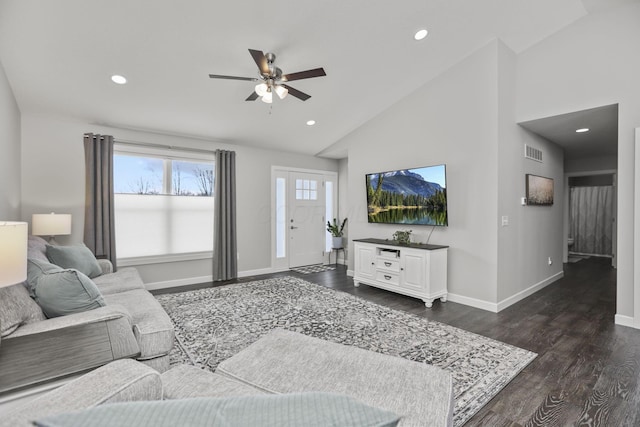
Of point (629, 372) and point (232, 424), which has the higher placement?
point (232, 424)

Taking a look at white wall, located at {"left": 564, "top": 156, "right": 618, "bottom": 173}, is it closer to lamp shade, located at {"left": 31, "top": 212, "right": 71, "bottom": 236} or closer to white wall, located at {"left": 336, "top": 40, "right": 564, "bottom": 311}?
white wall, located at {"left": 336, "top": 40, "right": 564, "bottom": 311}

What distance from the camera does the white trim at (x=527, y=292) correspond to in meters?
3.73

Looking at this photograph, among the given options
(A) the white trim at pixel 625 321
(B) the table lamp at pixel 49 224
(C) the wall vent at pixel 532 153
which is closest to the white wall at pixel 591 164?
(C) the wall vent at pixel 532 153

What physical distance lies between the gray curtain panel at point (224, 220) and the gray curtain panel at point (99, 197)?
1436 mm

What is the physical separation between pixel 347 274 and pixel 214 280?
2.31 meters

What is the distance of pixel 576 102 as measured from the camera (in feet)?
11.5

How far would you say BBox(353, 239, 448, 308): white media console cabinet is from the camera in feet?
12.6

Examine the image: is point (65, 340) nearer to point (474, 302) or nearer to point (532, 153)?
point (474, 302)

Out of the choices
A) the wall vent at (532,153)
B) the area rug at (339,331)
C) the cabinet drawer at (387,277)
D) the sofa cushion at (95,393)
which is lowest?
the area rug at (339,331)

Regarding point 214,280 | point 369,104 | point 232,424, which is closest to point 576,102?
point 369,104

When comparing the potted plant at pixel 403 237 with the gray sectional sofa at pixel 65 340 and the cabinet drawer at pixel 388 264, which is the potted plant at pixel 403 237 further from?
the gray sectional sofa at pixel 65 340

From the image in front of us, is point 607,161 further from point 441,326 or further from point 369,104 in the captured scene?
point 441,326

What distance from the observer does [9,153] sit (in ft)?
10.2

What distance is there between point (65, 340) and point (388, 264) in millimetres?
3537
